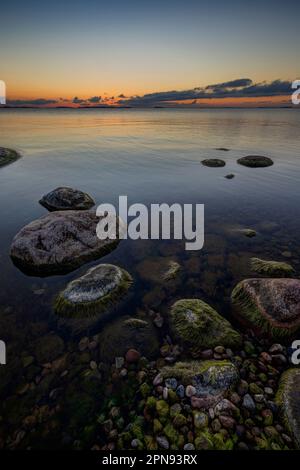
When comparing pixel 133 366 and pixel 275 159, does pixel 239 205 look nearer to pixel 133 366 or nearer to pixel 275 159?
pixel 133 366

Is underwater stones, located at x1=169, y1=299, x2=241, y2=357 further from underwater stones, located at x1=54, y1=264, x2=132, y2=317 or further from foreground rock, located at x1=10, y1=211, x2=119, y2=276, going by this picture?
foreground rock, located at x1=10, y1=211, x2=119, y2=276

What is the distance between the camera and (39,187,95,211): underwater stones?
1331 cm

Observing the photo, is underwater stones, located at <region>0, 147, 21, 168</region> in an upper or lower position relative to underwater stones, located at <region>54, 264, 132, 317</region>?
upper

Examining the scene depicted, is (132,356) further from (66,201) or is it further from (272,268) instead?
(66,201)

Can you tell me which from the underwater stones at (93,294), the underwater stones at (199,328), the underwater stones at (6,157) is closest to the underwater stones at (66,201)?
the underwater stones at (93,294)

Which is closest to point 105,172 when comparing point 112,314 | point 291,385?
point 112,314

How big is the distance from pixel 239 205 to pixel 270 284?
8.98 meters

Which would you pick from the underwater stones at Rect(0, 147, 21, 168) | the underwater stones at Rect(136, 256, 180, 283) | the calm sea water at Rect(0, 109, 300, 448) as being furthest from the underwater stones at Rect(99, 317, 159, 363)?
the underwater stones at Rect(0, 147, 21, 168)

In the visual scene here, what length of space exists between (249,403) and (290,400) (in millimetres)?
724

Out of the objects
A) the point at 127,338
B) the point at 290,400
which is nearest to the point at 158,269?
the point at 127,338

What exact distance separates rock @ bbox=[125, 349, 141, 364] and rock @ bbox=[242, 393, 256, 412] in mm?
2278

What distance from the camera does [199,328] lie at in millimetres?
5988

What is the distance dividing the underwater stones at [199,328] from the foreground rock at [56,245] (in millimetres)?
3955

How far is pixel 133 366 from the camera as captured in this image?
5270mm
